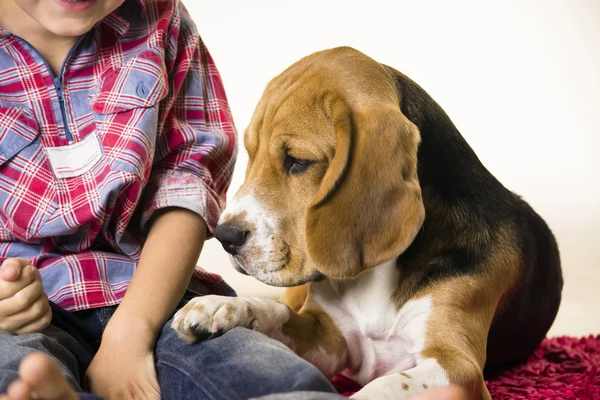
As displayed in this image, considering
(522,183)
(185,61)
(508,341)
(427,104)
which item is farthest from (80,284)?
(522,183)

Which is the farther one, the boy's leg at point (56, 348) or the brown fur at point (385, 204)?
the brown fur at point (385, 204)

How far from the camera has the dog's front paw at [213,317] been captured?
74.0 inches

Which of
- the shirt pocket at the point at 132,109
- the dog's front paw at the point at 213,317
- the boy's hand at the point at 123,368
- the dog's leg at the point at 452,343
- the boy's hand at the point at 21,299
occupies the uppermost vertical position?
the shirt pocket at the point at 132,109

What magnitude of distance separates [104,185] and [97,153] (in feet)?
0.37

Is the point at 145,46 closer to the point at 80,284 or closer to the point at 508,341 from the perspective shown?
the point at 80,284

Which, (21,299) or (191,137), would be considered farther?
(191,137)

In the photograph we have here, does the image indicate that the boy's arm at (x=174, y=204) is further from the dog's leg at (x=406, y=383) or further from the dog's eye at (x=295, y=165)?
the dog's leg at (x=406, y=383)

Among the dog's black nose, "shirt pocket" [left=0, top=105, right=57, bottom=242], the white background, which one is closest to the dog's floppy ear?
the dog's black nose

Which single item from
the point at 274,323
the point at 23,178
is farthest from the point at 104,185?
the point at 274,323

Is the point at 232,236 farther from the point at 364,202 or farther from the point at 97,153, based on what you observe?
the point at 97,153

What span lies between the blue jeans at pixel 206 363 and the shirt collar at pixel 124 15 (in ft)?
2.61

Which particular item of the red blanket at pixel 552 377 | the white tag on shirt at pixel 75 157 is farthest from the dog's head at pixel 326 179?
the red blanket at pixel 552 377

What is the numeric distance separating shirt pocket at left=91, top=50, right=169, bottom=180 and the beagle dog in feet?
0.98

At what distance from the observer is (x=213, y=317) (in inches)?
74.4
